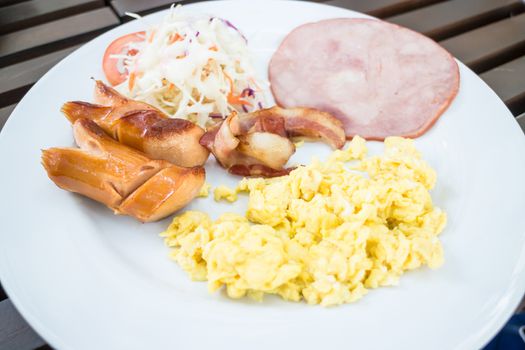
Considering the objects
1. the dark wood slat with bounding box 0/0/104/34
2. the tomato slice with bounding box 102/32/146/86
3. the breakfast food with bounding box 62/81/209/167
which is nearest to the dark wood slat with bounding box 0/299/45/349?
the breakfast food with bounding box 62/81/209/167

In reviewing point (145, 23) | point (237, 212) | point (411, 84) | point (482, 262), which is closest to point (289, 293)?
point (237, 212)

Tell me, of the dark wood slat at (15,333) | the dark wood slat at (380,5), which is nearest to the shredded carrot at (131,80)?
the dark wood slat at (15,333)

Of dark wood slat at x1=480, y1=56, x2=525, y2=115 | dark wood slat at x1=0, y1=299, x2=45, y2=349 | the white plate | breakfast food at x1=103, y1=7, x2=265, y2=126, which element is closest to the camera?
the white plate

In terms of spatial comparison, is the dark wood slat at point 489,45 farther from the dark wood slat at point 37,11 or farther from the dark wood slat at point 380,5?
the dark wood slat at point 37,11

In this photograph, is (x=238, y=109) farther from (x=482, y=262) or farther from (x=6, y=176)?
(x=482, y=262)

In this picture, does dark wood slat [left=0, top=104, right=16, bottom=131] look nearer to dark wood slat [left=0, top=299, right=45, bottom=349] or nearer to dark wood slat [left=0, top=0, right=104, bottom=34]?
dark wood slat [left=0, top=0, right=104, bottom=34]

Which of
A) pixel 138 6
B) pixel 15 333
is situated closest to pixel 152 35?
pixel 138 6

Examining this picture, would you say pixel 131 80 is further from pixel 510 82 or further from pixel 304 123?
pixel 510 82
